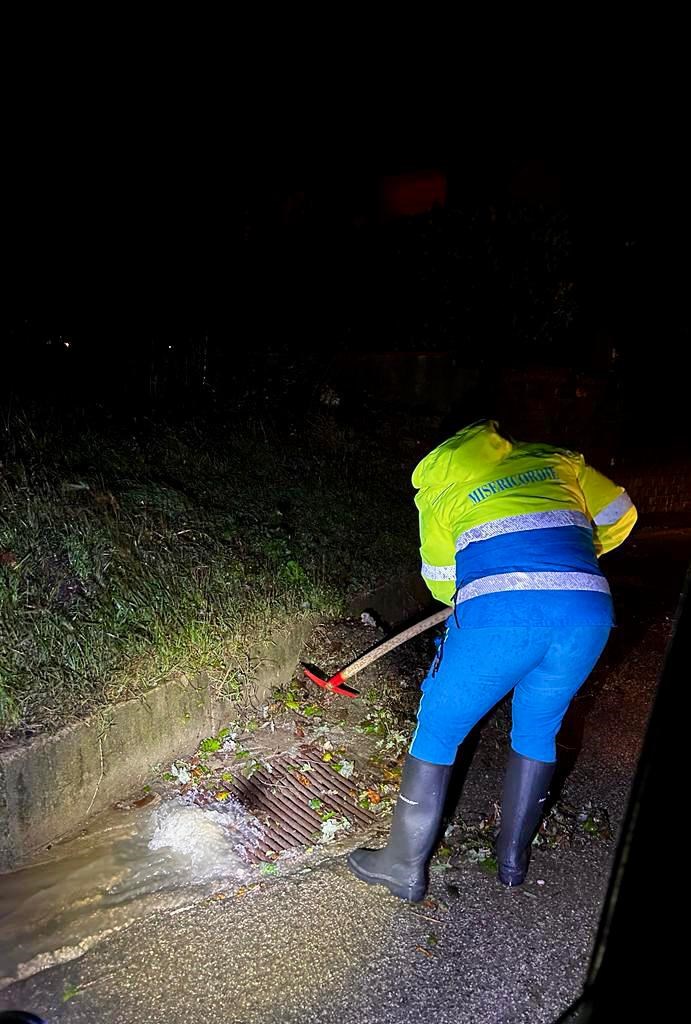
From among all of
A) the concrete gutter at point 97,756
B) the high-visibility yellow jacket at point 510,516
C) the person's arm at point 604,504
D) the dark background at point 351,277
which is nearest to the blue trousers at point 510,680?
the high-visibility yellow jacket at point 510,516

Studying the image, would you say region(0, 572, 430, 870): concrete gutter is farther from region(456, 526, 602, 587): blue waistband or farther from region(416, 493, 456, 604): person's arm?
region(456, 526, 602, 587): blue waistband

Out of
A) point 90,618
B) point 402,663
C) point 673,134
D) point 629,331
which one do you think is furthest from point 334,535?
point 673,134

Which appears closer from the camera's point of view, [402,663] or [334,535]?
[402,663]

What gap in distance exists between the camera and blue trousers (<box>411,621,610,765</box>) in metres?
2.69

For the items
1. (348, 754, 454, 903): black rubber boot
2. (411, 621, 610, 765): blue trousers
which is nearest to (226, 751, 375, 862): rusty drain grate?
(348, 754, 454, 903): black rubber boot

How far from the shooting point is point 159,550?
4.50 m

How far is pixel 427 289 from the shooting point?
374 inches

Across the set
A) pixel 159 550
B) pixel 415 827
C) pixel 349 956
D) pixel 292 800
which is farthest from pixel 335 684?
pixel 349 956

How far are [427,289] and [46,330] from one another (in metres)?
4.64

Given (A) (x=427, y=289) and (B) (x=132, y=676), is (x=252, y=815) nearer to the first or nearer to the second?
(B) (x=132, y=676)

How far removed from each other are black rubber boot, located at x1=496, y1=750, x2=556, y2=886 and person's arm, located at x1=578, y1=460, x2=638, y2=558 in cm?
92

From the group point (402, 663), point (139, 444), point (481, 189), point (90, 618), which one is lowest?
point (402, 663)

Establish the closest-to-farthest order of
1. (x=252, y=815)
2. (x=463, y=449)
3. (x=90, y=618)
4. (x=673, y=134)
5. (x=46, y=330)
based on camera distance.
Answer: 1. (x=463, y=449)
2. (x=252, y=815)
3. (x=90, y=618)
4. (x=46, y=330)
5. (x=673, y=134)

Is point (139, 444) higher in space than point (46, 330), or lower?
lower
